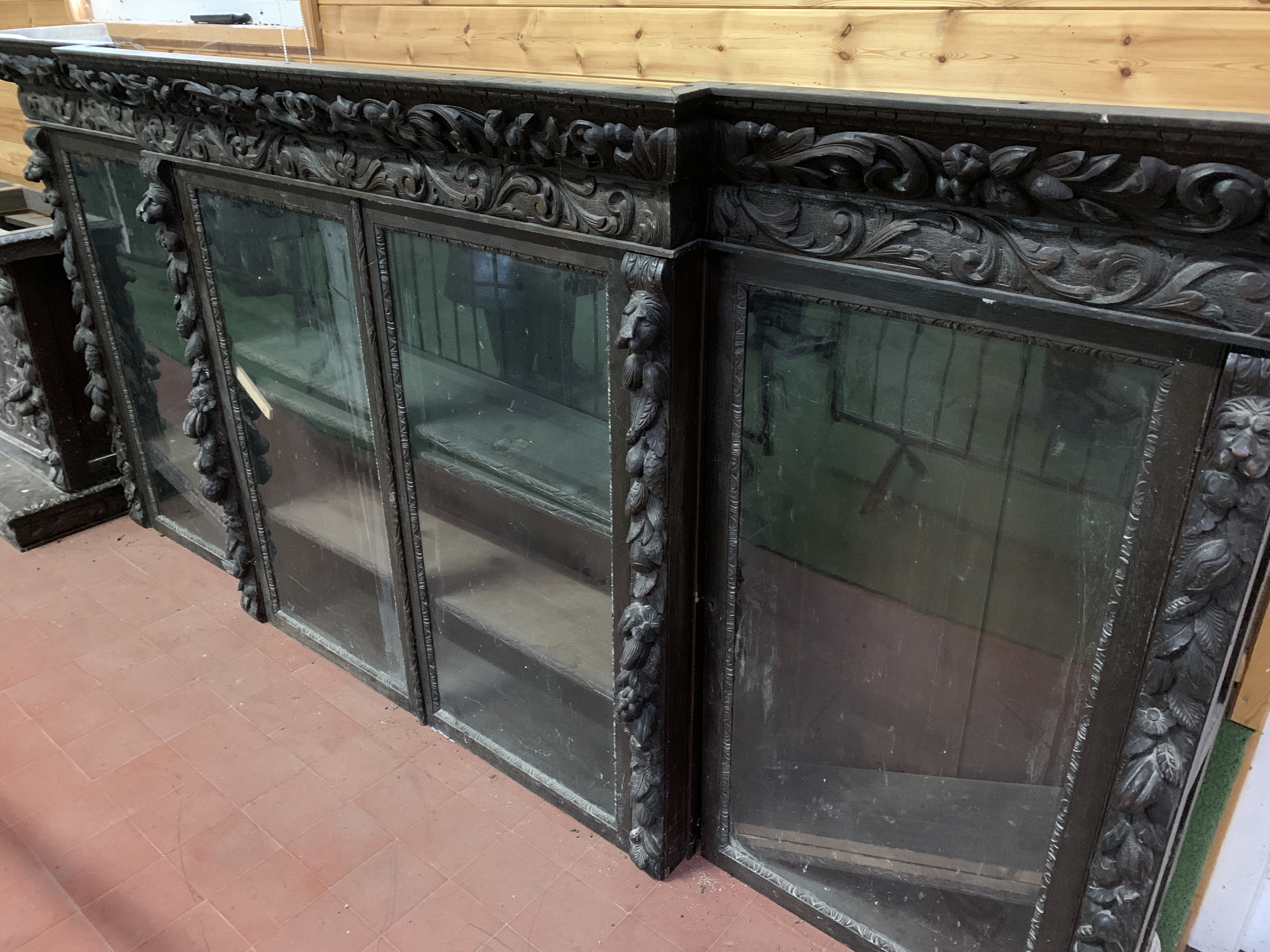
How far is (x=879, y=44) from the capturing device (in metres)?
1.64

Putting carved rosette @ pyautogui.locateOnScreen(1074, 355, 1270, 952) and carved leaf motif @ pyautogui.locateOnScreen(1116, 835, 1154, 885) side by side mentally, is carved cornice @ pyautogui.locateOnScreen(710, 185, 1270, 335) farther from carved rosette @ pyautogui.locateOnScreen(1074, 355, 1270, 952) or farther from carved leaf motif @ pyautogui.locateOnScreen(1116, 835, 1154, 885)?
carved leaf motif @ pyautogui.locateOnScreen(1116, 835, 1154, 885)

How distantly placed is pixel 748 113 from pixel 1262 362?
0.85m

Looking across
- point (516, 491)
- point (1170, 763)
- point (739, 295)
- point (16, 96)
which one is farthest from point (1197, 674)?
point (16, 96)

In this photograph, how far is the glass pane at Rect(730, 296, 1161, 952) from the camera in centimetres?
158

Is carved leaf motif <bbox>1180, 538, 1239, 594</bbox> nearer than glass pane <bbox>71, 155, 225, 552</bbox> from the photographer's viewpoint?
Yes

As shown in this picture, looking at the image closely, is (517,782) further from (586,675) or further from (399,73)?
(399,73)

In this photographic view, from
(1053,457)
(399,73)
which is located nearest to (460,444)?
(399,73)

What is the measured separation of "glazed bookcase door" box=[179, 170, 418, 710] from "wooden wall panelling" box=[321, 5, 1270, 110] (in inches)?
23.3

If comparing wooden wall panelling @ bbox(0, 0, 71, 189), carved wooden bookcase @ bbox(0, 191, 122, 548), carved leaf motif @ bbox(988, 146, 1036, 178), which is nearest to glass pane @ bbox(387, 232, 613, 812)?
carved leaf motif @ bbox(988, 146, 1036, 178)

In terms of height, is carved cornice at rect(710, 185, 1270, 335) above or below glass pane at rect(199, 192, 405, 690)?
above

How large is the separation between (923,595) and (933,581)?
1.6 inches

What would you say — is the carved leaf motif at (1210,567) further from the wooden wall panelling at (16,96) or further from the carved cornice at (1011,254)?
the wooden wall panelling at (16,96)

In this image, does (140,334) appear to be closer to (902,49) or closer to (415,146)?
(415,146)

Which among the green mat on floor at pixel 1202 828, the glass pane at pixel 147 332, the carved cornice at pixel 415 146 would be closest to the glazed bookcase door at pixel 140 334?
the glass pane at pixel 147 332
